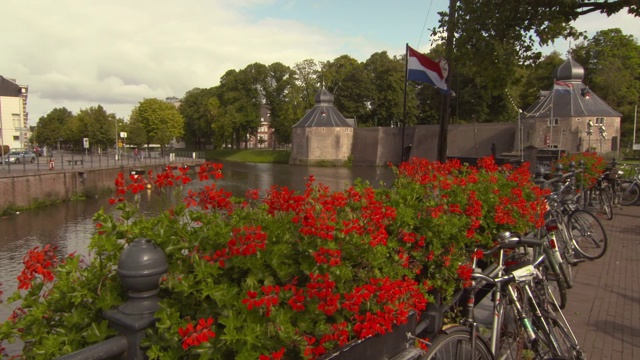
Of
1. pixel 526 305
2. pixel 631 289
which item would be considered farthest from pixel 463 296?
pixel 631 289

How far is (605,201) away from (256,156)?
5694cm

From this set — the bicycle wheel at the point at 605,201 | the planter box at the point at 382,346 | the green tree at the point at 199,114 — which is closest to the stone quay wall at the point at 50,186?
the bicycle wheel at the point at 605,201

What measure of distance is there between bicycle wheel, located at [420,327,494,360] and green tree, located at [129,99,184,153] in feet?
218

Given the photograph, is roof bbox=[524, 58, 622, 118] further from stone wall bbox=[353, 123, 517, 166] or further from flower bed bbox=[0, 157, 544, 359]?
flower bed bbox=[0, 157, 544, 359]

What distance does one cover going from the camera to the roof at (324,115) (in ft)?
186

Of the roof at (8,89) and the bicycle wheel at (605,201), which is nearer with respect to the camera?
the bicycle wheel at (605,201)

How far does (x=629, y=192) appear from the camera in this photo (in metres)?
11.3

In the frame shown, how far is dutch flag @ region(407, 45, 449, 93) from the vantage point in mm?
10695

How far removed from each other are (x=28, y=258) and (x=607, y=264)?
6.80m

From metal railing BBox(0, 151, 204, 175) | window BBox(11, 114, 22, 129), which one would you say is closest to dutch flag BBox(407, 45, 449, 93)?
metal railing BBox(0, 151, 204, 175)

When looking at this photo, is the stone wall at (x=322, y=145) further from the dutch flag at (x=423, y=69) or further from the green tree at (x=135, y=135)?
the dutch flag at (x=423, y=69)

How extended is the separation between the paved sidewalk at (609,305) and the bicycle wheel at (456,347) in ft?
5.82

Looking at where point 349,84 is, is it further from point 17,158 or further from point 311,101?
point 17,158

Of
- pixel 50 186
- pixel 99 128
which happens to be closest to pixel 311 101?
pixel 99 128
